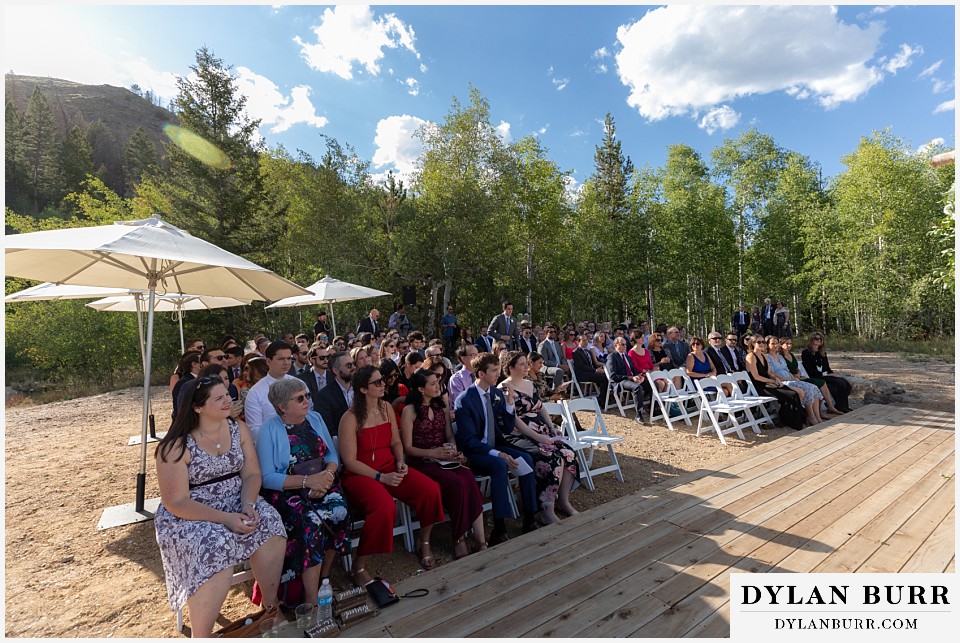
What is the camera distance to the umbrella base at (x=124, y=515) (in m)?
3.77

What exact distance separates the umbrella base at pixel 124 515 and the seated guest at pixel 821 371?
30.7 ft

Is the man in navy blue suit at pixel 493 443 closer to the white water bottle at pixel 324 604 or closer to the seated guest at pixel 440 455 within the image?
the seated guest at pixel 440 455

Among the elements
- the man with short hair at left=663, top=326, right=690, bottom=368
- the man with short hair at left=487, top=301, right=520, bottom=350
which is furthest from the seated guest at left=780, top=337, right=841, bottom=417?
the man with short hair at left=487, top=301, right=520, bottom=350

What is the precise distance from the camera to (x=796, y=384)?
6715mm

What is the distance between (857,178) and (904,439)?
61.7ft

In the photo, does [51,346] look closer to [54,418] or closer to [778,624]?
[54,418]

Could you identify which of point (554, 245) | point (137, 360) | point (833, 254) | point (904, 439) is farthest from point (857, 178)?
point (137, 360)

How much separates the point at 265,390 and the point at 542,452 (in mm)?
2361

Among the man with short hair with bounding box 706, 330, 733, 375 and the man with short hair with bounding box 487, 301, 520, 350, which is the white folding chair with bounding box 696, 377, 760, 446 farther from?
the man with short hair with bounding box 487, 301, 520, 350

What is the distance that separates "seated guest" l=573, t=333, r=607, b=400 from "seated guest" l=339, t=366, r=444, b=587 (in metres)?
5.44

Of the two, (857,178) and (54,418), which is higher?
(857,178)

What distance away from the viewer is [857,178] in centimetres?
1859

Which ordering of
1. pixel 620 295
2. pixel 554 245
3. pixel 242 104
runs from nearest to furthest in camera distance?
pixel 242 104, pixel 554 245, pixel 620 295

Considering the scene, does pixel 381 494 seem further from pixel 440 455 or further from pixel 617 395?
pixel 617 395
